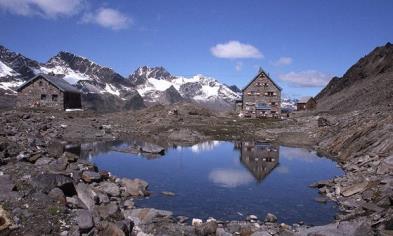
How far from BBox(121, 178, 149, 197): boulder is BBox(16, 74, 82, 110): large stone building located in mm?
60146

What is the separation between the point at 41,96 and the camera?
84.6 m

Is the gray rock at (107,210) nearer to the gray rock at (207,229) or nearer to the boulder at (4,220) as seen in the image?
the gray rock at (207,229)

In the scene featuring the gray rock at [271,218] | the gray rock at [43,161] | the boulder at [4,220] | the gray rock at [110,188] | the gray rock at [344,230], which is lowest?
the gray rock at [271,218]

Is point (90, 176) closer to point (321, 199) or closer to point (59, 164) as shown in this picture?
point (59, 164)

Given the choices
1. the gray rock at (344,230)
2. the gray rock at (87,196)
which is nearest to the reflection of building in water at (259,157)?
the gray rock at (344,230)

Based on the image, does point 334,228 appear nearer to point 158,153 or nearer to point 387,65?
point 158,153

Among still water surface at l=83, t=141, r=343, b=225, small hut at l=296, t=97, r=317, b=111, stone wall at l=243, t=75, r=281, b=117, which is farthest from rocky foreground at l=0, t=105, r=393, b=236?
small hut at l=296, t=97, r=317, b=111

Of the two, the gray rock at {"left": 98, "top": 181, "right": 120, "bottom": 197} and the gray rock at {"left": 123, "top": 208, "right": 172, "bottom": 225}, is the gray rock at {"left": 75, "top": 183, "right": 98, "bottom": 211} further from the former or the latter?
the gray rock at {"left": 98, "top": 181, "right": 120, "bottom": 197}

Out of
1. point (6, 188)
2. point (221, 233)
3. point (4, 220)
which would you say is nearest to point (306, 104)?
point (221, 233)

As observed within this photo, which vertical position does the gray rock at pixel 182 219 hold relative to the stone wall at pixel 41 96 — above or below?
below

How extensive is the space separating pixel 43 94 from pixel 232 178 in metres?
60.5

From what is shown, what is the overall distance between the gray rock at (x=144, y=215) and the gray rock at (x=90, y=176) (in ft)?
17.5

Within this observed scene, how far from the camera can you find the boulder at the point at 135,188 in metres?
26.7

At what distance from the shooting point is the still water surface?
24.9m
